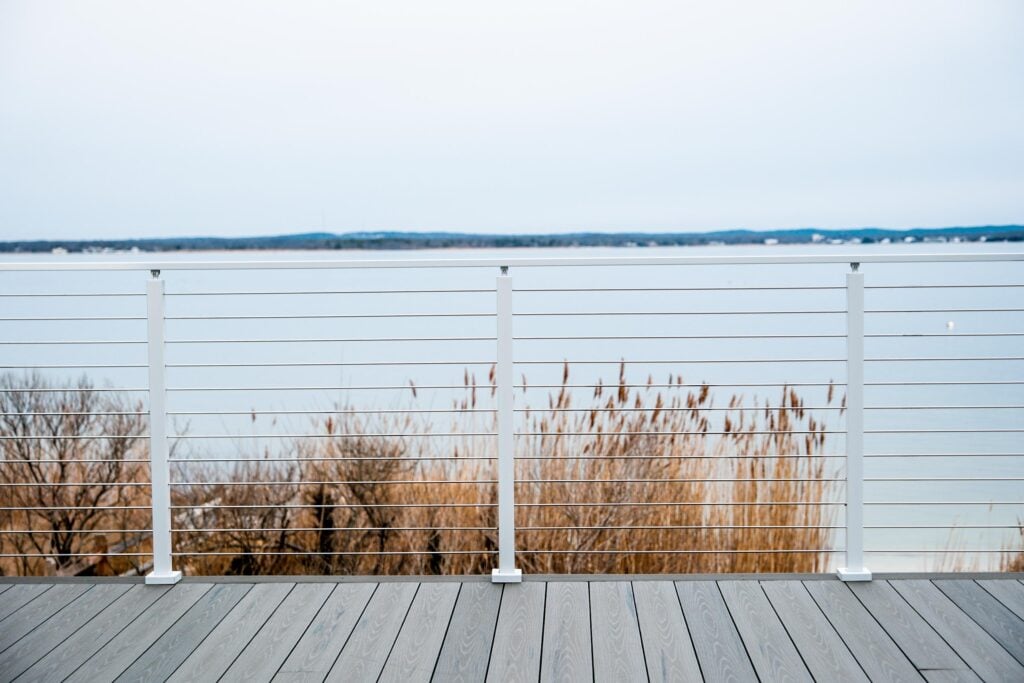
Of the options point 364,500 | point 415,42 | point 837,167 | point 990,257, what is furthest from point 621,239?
point 990,257

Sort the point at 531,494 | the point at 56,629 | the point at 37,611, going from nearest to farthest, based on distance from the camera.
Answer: the point at 56,629 → the point at 37,611 → the point at 531,494

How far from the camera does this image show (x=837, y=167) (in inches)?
412

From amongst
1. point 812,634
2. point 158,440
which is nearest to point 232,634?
point 158,440

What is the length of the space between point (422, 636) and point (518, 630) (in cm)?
25

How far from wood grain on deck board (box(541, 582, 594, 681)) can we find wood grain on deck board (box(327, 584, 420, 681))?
403 mm

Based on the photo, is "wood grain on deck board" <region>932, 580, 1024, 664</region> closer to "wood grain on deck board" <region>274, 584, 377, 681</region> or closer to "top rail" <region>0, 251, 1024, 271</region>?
"top rail" <region>0, 251, 1024, 271</region>

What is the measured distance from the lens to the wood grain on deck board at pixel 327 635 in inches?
87.8

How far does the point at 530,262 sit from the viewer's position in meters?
2.79

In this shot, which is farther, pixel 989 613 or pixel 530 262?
pixel 530 262

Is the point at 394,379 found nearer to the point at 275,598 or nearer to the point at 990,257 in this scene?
the point at 275,598

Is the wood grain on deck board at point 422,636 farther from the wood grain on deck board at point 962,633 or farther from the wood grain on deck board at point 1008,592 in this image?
the wood grain on deck board at point 1008,592

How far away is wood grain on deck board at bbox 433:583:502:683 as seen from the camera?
221cm

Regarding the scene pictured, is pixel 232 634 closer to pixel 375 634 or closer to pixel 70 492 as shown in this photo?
pixel 375 634

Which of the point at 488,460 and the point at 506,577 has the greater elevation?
the point at 488,460
